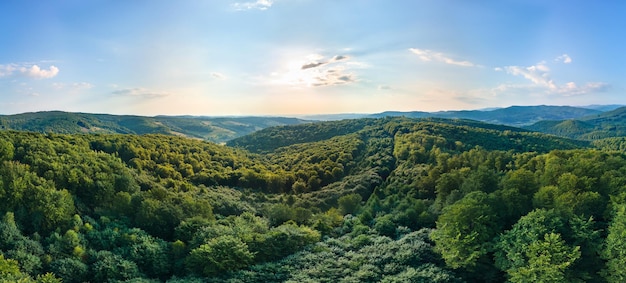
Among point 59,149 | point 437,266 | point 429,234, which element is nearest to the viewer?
point 437,266

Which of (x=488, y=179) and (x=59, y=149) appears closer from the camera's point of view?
(x=488, y=179)

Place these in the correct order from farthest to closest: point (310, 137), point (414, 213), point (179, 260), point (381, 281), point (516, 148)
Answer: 1. point (310, 137)
2. point (516, 148)
3. point (414, 213)
4. point (179, 260)
5. point (381, 281)

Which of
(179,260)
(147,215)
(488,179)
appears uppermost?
(488,179)

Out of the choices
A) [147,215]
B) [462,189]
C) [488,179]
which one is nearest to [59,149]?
[147,215]

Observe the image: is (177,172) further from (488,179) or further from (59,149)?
(488,179)

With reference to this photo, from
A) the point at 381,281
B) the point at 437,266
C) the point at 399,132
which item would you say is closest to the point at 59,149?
the point at 381,281

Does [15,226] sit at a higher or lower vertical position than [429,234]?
higher

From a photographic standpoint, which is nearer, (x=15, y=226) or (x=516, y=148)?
(x=15, y=226)

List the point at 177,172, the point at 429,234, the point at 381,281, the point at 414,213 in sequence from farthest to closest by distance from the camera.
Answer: the point at 177,172
the point at 414,213
the point at 429,234
the point at 381,281

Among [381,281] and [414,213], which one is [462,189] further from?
[381,281]
